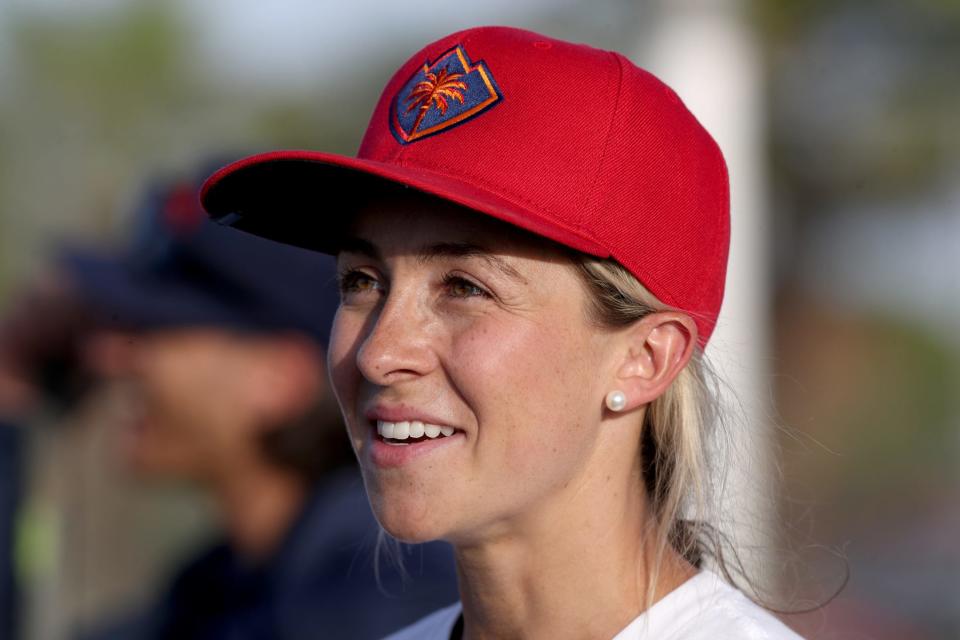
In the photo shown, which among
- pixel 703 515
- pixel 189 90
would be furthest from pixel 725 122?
pixel 189 90

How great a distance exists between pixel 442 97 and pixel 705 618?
0.92 meters

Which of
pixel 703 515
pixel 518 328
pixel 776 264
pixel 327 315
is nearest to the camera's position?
pixel 518 328

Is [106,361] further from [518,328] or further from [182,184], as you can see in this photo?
[518,328]

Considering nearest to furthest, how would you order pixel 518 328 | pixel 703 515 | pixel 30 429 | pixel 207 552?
pixel 518 328 < pixel 703 515 < pixel 207 552 < pixel 30 429

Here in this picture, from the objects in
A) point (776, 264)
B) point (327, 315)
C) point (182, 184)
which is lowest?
point (776, 264)

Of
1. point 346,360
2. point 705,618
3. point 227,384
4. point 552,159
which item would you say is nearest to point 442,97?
point 552,159

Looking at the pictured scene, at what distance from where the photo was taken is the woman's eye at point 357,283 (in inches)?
85.0

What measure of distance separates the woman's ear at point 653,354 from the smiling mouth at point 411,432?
0.29m

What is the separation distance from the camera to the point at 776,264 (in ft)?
48.3

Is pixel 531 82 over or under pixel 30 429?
over

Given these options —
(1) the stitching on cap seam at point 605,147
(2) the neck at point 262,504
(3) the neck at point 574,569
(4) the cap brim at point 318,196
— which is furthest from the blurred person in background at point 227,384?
(1) the stitching on cap seam at point 605,147

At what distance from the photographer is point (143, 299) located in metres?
4.29

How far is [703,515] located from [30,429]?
389cm

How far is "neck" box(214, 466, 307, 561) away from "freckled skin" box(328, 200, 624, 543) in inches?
82.5
